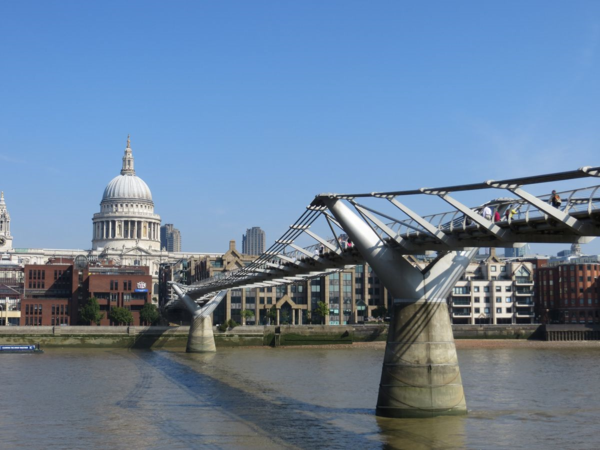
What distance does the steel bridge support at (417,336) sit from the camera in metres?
35.2

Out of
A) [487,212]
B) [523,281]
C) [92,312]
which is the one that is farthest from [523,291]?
[487,212]

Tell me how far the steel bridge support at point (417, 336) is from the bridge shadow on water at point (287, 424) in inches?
34.1

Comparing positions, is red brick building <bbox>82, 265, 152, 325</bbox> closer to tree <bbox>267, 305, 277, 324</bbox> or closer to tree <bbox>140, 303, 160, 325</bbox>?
tree <bbox>140, 303, 160, 325</bbox>

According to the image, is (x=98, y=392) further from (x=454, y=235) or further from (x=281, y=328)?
(x=281, y=328)

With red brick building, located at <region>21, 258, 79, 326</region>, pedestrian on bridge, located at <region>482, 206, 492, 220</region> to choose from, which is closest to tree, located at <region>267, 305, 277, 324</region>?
red brick building, located at <region>21, 258, 79, 326</region>

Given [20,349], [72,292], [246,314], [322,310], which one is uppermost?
[72,292]

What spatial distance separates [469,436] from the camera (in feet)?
104

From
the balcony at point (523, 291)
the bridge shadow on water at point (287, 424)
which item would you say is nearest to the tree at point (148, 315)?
the balcony at point (523, 291)

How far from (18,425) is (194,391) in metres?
14.1

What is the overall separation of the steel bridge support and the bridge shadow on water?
0.87 meters

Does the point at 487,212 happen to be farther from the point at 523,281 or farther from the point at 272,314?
the point at 523,281

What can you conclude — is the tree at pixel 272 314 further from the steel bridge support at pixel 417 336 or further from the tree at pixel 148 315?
the steel bridge support at pixel 417 336

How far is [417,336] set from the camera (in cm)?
3559

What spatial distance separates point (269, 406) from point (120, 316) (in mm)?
82171
